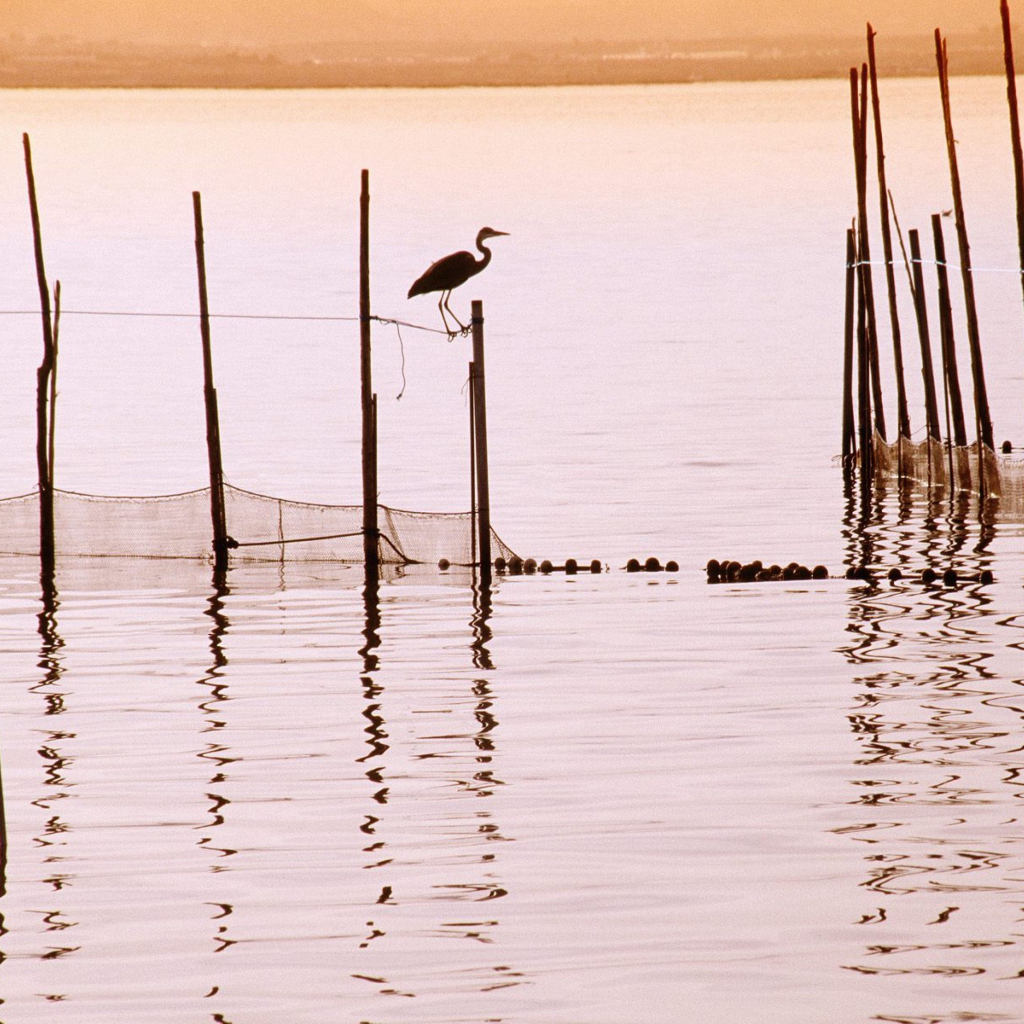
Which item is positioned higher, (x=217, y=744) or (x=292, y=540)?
(x=292, y=540)

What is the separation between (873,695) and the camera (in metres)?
14.6

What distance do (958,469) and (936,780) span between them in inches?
447

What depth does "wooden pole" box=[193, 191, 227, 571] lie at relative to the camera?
1888cm

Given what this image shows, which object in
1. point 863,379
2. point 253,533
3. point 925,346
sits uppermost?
point 925,346

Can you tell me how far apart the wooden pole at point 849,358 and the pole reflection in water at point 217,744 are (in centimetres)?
758

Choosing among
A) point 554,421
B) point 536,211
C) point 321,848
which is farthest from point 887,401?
point 536,211

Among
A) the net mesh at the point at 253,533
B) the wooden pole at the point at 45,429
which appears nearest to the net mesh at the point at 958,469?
the net mesh at the point at 253,533

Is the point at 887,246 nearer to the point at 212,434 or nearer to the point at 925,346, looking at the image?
the point at 925,346

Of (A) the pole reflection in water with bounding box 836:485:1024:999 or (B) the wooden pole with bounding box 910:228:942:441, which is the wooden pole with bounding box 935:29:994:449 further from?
(A) the pole reflection in water with bounding box 836:485:1024:999

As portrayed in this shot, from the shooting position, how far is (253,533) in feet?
68.0

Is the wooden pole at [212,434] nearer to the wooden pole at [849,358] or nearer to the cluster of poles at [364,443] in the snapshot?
the cluster of poles at [364,443]

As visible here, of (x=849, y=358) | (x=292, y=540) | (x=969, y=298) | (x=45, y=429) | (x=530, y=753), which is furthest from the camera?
(x=849, y=358)

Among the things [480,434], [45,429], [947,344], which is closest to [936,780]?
[480,434]

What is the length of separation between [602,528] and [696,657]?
8.07m
